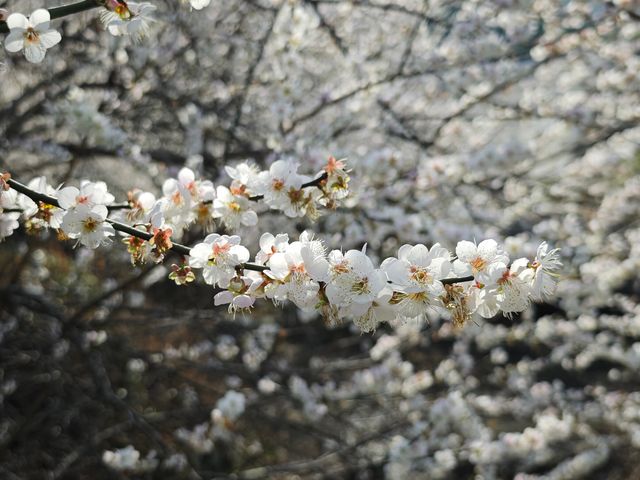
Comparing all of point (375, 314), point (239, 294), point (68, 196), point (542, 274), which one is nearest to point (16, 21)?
point (68, 196)

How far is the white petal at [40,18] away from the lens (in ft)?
3.91

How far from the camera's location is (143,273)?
10.0 ft

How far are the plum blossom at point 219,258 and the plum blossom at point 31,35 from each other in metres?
0.53

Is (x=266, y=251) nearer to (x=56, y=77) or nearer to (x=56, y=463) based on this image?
(x=56, y=77)

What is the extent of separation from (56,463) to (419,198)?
2.87 metres

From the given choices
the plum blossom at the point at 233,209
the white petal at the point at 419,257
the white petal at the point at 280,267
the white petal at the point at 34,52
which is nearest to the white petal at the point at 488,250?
the white petal at the point at 419,257

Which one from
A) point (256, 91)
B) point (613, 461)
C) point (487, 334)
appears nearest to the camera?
point (256, 91)

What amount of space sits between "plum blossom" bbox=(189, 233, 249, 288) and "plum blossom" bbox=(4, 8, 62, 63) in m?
0.53

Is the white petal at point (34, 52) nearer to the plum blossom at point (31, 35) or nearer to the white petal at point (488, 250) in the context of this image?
the plum blossom at point (31, 35)

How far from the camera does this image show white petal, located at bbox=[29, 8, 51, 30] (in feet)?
3.91

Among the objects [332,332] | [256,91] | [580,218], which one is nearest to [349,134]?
[256,91]

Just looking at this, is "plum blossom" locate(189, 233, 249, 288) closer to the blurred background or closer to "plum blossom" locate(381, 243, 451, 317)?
"plum blossom" locate(381, 243, 451, 317)

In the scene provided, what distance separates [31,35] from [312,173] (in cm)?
212

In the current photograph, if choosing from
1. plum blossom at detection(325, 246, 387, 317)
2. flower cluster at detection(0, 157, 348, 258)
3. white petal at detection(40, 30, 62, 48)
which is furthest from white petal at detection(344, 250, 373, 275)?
white petal at detection(40, 30, 62, 48)
